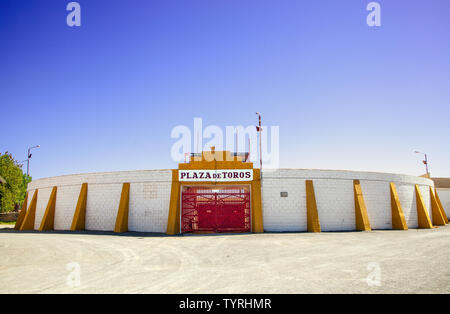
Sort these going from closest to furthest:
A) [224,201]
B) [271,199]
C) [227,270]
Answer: [227,270] → [271,199] → [224,201]

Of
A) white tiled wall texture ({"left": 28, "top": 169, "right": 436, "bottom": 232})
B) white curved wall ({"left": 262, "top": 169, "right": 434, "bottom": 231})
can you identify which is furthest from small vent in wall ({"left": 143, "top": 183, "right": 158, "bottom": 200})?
white curved wall ({"left": 262, "top": 169, "right": 434, "bottom": 231})

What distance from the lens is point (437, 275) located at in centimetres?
754

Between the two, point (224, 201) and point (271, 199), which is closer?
point (271, 199)

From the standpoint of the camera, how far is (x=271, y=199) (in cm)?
2138

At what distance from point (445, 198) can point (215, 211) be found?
3369 centimetres

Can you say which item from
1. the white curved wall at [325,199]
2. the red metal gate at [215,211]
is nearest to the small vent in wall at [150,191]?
the red metal gate at [215,211]

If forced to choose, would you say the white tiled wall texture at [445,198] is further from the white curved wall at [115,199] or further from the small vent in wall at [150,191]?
the small vent in wall at [150,191]

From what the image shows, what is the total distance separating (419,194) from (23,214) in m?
40.2

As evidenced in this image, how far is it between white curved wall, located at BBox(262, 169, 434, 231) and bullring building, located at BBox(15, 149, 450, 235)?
0.25ft

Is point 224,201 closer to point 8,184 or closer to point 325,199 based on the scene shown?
point 325,199

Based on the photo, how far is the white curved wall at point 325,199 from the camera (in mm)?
21266

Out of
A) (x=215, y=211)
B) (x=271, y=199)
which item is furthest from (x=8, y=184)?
(x=271, y=199)
